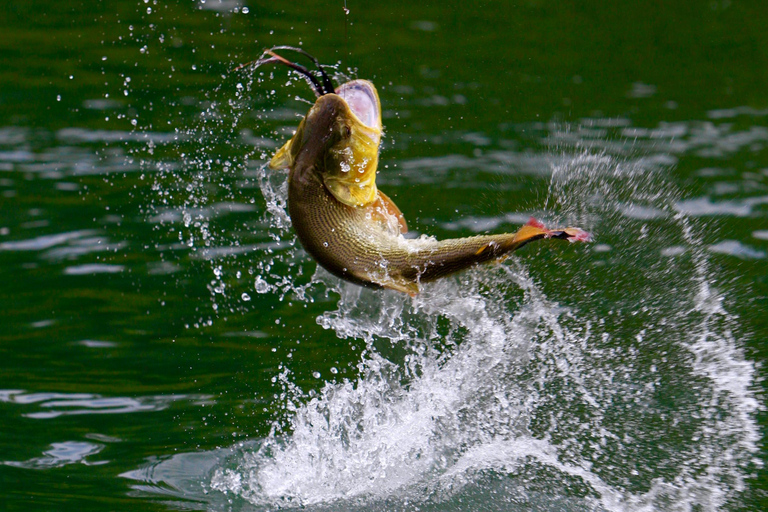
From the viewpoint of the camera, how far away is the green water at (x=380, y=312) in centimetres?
468

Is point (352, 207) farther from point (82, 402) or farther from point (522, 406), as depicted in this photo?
point (82, 402)

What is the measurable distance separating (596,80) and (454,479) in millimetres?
6598

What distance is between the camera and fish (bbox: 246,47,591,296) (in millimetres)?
3113

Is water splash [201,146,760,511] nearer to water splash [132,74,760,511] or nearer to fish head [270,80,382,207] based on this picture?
water splash [132,74,760,511]

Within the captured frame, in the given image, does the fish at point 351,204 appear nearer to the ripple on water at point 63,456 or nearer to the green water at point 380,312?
the green water at point 380,312

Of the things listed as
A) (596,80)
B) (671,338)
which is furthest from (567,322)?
(596,80)

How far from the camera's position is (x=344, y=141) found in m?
3.11

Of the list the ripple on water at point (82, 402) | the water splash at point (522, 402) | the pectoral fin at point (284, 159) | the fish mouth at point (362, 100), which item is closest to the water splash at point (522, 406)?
the water splash at point (522, 402)

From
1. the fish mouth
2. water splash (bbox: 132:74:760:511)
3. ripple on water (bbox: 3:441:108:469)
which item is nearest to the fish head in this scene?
the fish mouth

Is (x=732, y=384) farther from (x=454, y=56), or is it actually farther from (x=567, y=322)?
(x=454, y=56)

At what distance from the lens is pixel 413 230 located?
21.6ft

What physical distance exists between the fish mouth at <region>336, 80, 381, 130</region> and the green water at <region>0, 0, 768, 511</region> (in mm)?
1188

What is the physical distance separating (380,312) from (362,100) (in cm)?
188

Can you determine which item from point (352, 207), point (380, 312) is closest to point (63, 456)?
point (380, 312)
